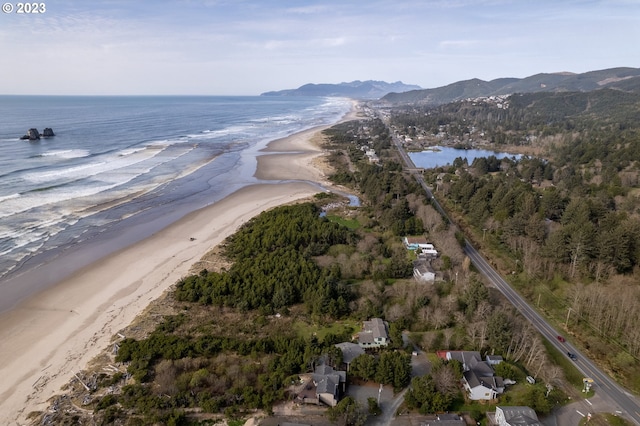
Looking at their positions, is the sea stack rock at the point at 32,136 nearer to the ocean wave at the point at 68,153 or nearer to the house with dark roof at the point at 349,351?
the ocean wave at the point at 68,153

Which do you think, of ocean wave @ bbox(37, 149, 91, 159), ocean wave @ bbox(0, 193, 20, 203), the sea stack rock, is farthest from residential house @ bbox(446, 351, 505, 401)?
the sea stack rock

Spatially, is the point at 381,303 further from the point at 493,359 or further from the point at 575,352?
the point at 575,352

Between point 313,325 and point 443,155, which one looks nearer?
point 313,325

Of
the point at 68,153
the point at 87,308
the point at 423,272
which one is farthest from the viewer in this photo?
the point at 68,153

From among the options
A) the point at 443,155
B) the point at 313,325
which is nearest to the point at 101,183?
the point at 313,325

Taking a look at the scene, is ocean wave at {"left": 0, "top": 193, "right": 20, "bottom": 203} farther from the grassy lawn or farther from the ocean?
the grassy lawn
